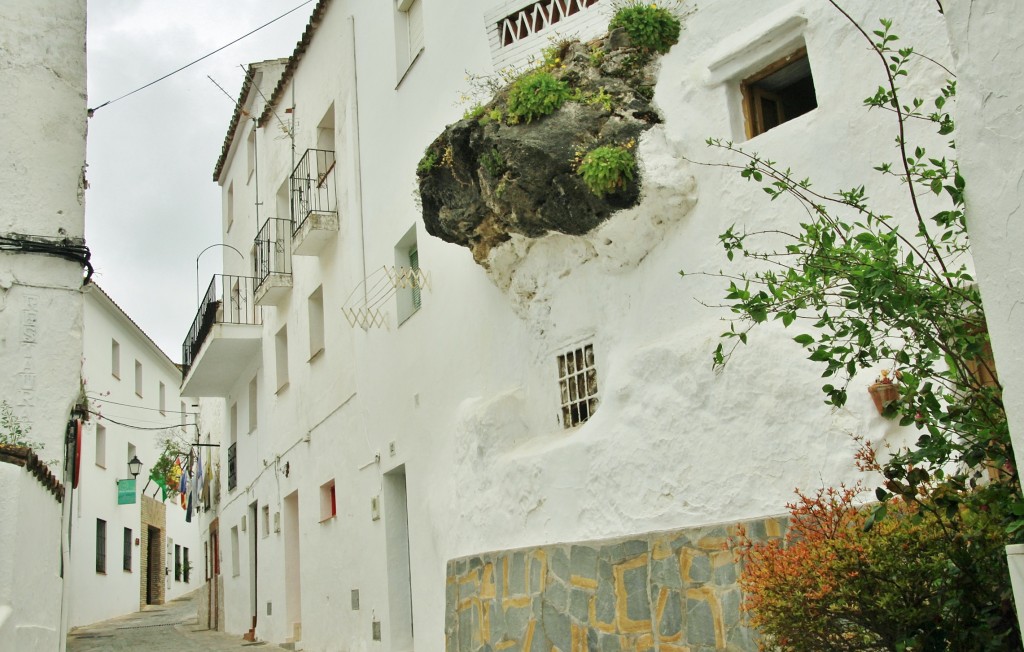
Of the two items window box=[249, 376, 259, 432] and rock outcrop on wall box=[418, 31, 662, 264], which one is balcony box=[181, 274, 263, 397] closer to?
window box=[249, 376, 259, 432]

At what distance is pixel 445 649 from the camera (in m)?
10.3

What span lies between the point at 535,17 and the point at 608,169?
7.98 feet

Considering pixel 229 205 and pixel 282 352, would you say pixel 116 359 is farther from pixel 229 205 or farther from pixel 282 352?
pixel 282 352

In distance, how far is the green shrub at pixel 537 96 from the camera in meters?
8.90

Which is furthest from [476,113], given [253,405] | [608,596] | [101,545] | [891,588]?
[101,545]

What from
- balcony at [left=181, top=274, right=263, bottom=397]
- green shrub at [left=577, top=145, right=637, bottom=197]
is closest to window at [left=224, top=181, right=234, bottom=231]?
balcony at [left=181, top=274, right=263, bottom=397]

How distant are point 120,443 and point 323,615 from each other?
17653mm

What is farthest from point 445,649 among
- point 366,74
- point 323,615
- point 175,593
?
point 175,593

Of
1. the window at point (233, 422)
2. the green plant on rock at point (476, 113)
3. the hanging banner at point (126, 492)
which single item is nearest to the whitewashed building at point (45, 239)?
the green plant on rock at point (476, 113)

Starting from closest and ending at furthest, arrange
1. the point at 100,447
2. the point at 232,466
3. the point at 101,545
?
the point at 232,466 → the point at 101,545 → the point at 100,447

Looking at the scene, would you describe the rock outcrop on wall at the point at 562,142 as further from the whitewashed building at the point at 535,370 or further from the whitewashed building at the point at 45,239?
the whitewashed building at the point at 45,239

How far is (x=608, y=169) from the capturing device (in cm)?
827

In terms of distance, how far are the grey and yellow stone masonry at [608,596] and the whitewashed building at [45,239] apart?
3.74 m

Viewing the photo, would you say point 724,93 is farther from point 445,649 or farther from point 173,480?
point 173,480
